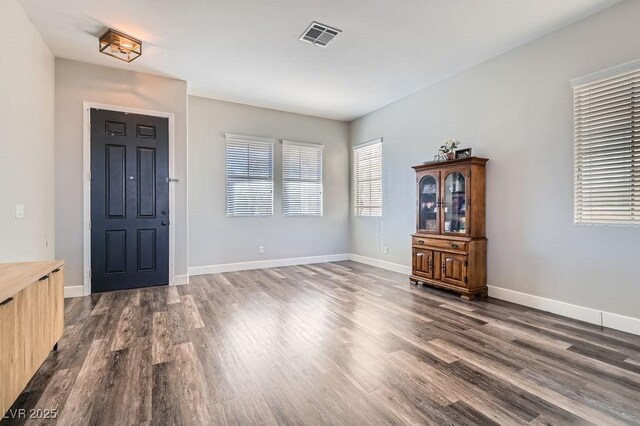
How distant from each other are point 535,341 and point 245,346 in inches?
97.6

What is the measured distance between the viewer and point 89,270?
160 inches

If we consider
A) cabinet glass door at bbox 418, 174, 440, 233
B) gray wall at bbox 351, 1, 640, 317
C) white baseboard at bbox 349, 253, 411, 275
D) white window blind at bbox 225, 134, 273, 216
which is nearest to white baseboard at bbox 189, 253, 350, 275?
white baseboard at bbox 349, 253, 411, 275

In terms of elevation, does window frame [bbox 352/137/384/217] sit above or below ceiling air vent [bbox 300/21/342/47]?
below

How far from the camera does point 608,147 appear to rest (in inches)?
116

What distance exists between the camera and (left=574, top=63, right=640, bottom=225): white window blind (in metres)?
2.80

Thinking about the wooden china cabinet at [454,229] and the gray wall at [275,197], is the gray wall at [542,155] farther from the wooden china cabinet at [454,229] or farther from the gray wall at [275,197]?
the gray wall at [275,197]

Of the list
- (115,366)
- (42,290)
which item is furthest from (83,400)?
(42,290)

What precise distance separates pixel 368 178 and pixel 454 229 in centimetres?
249

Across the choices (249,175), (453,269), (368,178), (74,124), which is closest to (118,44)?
(74,124)

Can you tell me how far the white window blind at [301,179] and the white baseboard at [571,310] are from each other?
3632 mm

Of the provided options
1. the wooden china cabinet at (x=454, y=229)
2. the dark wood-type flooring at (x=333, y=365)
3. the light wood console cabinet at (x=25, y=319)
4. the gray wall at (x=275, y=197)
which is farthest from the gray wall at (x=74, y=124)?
the wooden china cabinet at (x=454, y=229)

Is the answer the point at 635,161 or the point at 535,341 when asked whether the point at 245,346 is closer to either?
the point at 535,341

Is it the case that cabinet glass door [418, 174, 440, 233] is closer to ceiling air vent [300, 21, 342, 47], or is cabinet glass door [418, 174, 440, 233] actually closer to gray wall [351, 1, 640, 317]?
gray wall [351, 1, 640, 317]

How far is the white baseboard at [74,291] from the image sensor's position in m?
3.95
